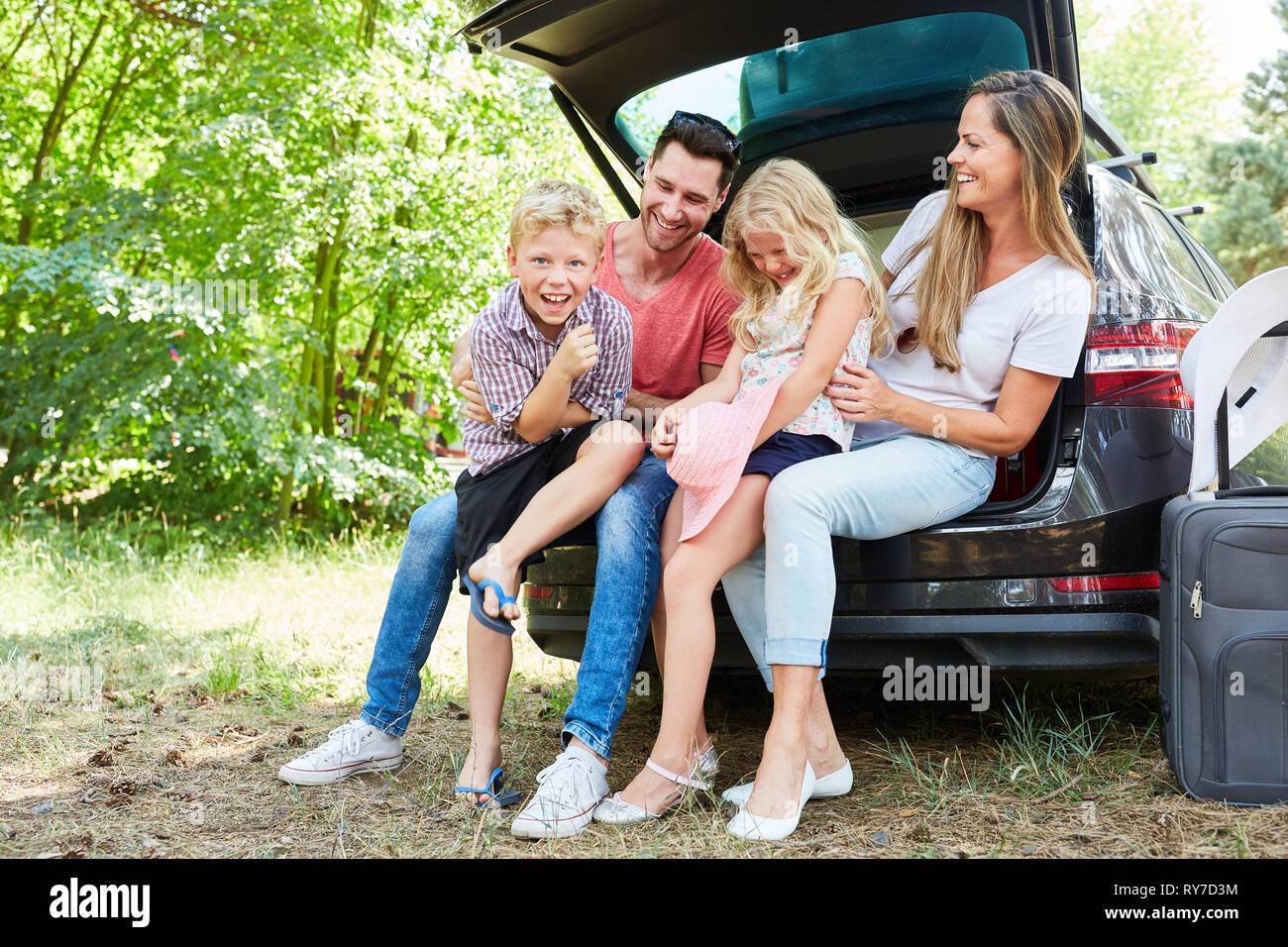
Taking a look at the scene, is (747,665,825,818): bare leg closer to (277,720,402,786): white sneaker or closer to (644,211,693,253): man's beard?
(277,720,402,786): white sneaker

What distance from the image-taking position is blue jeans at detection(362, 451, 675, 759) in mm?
2199

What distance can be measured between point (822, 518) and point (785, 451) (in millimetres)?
237

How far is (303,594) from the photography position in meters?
5.05

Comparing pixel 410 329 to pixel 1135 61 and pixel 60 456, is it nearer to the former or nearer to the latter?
pixel 60 456

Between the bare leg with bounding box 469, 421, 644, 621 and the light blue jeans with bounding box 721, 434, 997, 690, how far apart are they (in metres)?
0.35

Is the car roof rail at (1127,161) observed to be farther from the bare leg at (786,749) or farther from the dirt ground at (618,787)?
the bare leg at (786,749)

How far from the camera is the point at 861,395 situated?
88.7 inches

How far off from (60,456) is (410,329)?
91.0 inches

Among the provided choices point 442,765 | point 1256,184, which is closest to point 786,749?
point 442,765

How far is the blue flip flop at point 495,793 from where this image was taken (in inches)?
88.5

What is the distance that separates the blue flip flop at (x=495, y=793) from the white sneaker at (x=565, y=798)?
0.14 meters

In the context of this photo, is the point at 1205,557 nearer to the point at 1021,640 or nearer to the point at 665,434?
the point at 1021,640

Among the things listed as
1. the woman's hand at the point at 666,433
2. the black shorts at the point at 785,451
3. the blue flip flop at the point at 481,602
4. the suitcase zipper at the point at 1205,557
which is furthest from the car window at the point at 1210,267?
the blue flip flop at the point at 481,602
